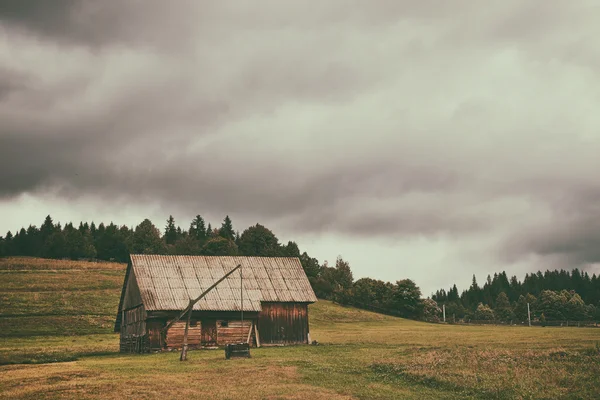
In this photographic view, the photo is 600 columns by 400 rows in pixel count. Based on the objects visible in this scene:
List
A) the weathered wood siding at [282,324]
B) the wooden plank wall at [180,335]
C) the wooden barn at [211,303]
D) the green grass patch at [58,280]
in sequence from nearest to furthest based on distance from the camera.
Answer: the wooden plank wall at [180,335], the wooden barn at [211,303], the weathered wood siding at [282,324], the green grass patch at [58,280]

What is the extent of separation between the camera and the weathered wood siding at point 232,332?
47.1 m

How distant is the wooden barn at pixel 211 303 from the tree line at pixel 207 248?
57046 millimetres

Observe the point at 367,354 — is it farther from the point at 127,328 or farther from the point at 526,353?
the point at 127,328

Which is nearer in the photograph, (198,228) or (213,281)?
(213,281)

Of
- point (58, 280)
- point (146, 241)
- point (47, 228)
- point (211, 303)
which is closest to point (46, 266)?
point (58, 280)

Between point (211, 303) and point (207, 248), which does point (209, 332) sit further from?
point (207, 248)

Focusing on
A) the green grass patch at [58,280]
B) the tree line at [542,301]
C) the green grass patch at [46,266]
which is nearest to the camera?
the green grass patch at [58,280]

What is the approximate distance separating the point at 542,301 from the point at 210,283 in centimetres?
10341

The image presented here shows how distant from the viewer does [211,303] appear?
47.1 meters

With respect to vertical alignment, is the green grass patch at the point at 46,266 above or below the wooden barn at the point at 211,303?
above

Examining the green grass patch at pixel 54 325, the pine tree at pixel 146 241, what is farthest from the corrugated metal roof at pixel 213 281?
the pine tree at pixel 146 241

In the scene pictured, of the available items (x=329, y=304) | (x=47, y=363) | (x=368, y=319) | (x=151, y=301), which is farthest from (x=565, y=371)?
(x=329, y=304)

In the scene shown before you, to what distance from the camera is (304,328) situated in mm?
50188

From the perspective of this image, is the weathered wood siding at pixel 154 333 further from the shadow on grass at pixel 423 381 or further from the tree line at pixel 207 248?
the tree line at pixel 207 248
